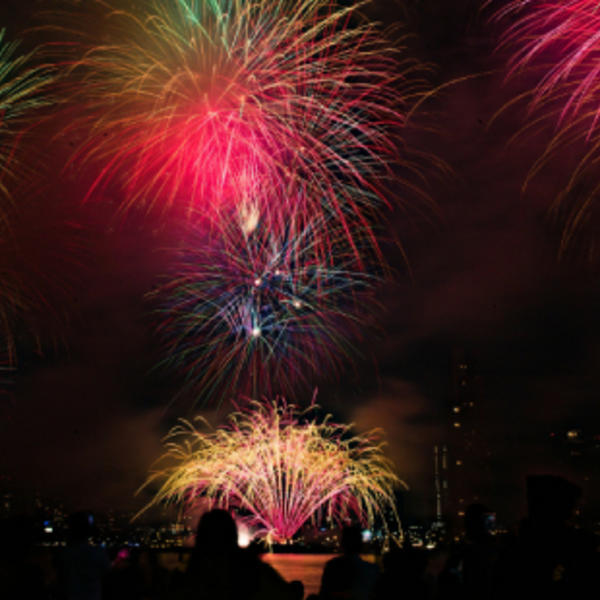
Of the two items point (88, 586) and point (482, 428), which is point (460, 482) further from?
point (88, 586)

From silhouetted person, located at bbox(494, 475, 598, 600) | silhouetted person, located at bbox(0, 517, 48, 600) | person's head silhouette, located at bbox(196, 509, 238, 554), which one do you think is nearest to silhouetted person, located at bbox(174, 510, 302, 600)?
person's head silhouette, located at bbox(196, 509, 238, 554)

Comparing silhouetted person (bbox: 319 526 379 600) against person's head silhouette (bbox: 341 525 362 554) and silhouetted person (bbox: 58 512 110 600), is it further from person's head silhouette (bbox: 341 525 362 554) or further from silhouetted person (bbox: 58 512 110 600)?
silhouetted person (bbox: 58 512 110 600)

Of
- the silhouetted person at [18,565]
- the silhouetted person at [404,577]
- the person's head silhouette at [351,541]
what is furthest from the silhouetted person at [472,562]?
the silhouetted person at [18,565]

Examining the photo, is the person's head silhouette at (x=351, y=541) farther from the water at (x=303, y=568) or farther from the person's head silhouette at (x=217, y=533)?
the water at (x=303, y=568)

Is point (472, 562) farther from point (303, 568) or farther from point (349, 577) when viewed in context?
point (303, 568)

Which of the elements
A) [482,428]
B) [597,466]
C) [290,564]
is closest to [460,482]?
[482,428]

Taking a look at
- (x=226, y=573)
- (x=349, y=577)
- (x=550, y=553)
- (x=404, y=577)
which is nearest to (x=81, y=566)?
(x=349, y=577)
